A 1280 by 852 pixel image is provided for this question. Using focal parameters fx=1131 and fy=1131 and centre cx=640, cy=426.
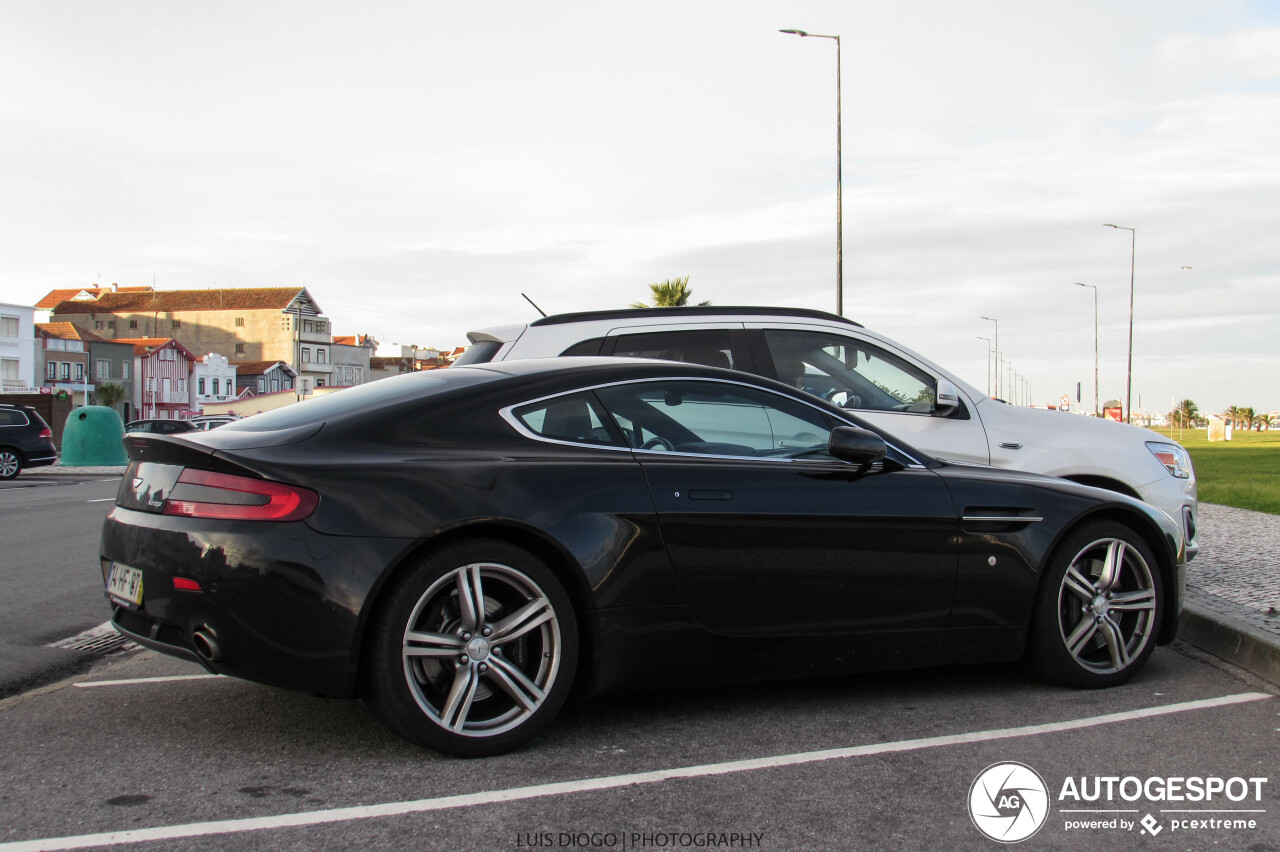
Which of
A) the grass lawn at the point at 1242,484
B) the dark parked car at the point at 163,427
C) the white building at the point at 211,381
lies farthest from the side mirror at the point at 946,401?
the white building at the point at 211,381

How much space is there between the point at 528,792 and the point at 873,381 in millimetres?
3993

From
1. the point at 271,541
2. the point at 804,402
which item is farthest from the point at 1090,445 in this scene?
the point at 271,541

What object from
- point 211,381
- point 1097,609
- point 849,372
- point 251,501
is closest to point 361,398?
point 251,501

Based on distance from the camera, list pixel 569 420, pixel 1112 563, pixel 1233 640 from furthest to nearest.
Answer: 1. pixel 1233 640
2. pixel 1112 563
3. pixel 569 420

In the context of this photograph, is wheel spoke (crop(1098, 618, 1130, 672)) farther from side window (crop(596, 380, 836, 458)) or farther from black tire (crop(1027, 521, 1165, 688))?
side window (crop(596, 380, 836, 458))

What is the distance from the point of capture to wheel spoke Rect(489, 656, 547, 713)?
374cm

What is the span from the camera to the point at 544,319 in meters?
6.66

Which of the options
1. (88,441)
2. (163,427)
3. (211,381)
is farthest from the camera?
(211,381)

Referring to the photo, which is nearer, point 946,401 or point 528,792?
point 528,792

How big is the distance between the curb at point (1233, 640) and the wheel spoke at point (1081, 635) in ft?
3.33

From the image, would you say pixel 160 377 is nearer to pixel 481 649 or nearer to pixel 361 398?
pixel 361 398

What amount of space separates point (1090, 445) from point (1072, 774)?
11.0 feet

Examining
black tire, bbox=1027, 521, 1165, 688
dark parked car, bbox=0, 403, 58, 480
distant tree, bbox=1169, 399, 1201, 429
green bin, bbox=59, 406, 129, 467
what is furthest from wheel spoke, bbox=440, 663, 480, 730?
distant tree, bbox=1169, 399, 1201, 429

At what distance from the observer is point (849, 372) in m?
6.73
